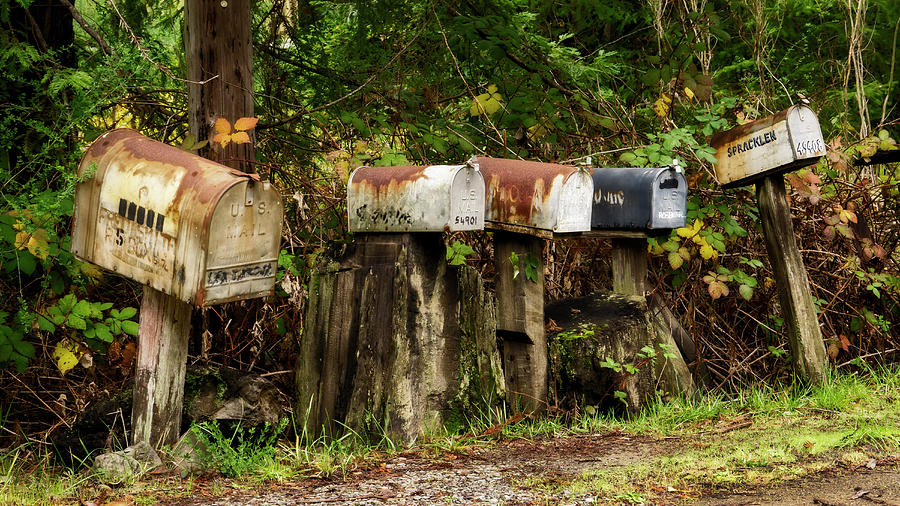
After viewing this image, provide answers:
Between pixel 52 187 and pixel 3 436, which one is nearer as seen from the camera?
pixel 3 436

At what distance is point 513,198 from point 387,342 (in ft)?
2.95

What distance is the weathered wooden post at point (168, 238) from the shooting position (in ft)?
10.3

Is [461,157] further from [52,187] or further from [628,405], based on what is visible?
[52,187]

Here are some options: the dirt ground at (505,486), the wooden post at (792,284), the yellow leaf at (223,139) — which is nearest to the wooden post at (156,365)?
the dirt ground at (505,486)

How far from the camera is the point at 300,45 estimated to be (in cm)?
591

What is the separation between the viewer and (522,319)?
4215 mm

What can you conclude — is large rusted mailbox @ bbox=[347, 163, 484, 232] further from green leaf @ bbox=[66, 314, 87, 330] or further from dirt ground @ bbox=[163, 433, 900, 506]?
green leaf @ bbox=[66, 314, 87, 330]

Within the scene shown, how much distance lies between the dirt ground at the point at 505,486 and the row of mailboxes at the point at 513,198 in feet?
3.23

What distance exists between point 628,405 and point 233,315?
2113 millimetres

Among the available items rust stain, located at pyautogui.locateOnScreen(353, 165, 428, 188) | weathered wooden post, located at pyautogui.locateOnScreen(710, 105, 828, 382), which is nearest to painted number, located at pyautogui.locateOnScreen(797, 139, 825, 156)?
weathered wooden post, located at pyautogui.locateOnScreen(710, 105, 828, 382)

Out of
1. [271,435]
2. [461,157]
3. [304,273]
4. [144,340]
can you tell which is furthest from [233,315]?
[461,157]

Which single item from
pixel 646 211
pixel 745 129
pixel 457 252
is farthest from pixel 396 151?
pixel 745 129

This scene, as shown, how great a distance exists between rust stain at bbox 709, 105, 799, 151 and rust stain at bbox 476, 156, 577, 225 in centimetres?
130

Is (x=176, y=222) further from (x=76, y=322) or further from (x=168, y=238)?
(x=76, y=322)
